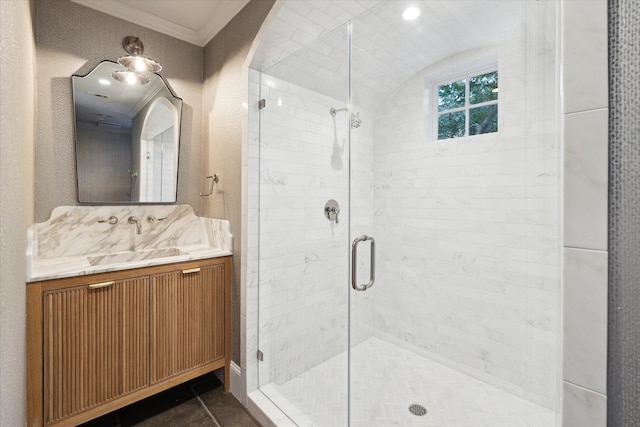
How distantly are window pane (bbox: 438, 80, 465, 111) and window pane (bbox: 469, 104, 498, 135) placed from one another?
102mm

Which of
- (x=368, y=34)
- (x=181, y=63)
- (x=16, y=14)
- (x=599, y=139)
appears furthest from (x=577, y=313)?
(x=181, y=63)

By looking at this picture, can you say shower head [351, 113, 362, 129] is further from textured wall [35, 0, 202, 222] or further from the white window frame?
textured wall [35, 0, 202, 222]

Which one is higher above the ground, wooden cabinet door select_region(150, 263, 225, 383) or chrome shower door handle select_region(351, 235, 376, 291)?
chrome shower door handle select_region(351, 235, 376, 291)

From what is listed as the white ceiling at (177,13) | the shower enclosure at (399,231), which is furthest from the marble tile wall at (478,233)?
the white ceiling at (177,13)

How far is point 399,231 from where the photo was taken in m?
2.20

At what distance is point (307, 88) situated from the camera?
2066 millimetres

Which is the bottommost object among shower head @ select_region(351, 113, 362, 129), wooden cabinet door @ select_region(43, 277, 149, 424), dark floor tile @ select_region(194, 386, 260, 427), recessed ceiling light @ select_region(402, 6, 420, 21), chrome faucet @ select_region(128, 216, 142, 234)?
dark floor tile @ select_region(194, 386, 260, 427)

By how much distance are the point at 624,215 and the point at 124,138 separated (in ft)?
8.79

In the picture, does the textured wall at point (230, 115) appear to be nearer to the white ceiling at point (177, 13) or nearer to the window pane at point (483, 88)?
the white ceiling at point (177, 13)

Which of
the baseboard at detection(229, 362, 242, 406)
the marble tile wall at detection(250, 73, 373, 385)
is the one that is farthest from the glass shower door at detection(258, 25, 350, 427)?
the baseboard at detection(229, 362, 242, 406)

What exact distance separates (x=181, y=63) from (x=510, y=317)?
2.97 meters

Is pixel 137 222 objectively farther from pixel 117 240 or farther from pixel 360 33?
pixel 360 33

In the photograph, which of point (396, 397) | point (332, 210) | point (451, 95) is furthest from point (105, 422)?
point (451, 95)

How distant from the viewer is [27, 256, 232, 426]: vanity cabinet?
4.91 feet
